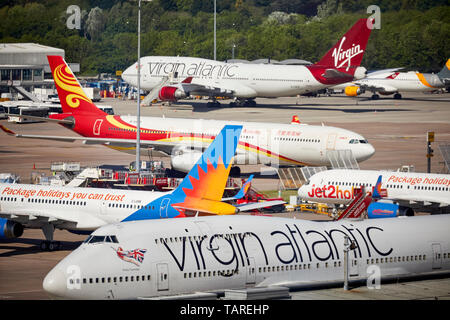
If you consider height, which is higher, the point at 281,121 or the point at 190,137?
the point at 281,121

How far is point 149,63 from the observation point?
13275 centimetres

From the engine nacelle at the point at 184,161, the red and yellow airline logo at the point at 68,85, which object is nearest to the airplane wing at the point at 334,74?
the red and yellow airline logo at the point at 68,85

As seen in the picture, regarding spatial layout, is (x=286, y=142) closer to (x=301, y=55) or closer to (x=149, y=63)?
(x=149, y=63)

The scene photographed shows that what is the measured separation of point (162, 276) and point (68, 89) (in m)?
45.6

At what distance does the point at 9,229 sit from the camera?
144 feet

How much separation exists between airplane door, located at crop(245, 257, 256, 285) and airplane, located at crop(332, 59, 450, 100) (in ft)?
423

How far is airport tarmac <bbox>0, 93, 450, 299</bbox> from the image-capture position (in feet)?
129

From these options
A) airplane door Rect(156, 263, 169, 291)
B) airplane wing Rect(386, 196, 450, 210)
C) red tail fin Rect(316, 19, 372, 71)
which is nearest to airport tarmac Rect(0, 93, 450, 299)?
airplane door Rect(156, 263, 169, 291)

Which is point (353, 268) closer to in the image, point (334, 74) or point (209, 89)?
point (334, 74)

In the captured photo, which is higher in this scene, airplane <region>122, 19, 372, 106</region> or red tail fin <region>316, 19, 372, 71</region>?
red tail fin <region>316, 19, 372, 71</region>

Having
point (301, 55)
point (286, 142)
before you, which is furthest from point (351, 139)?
point (301, 55)

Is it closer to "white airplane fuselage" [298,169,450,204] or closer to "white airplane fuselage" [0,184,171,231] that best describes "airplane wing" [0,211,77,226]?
"white airplane fuselage" [0,184,171,231]

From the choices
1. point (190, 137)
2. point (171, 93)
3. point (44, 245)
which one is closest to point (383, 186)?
point (190, 137)
